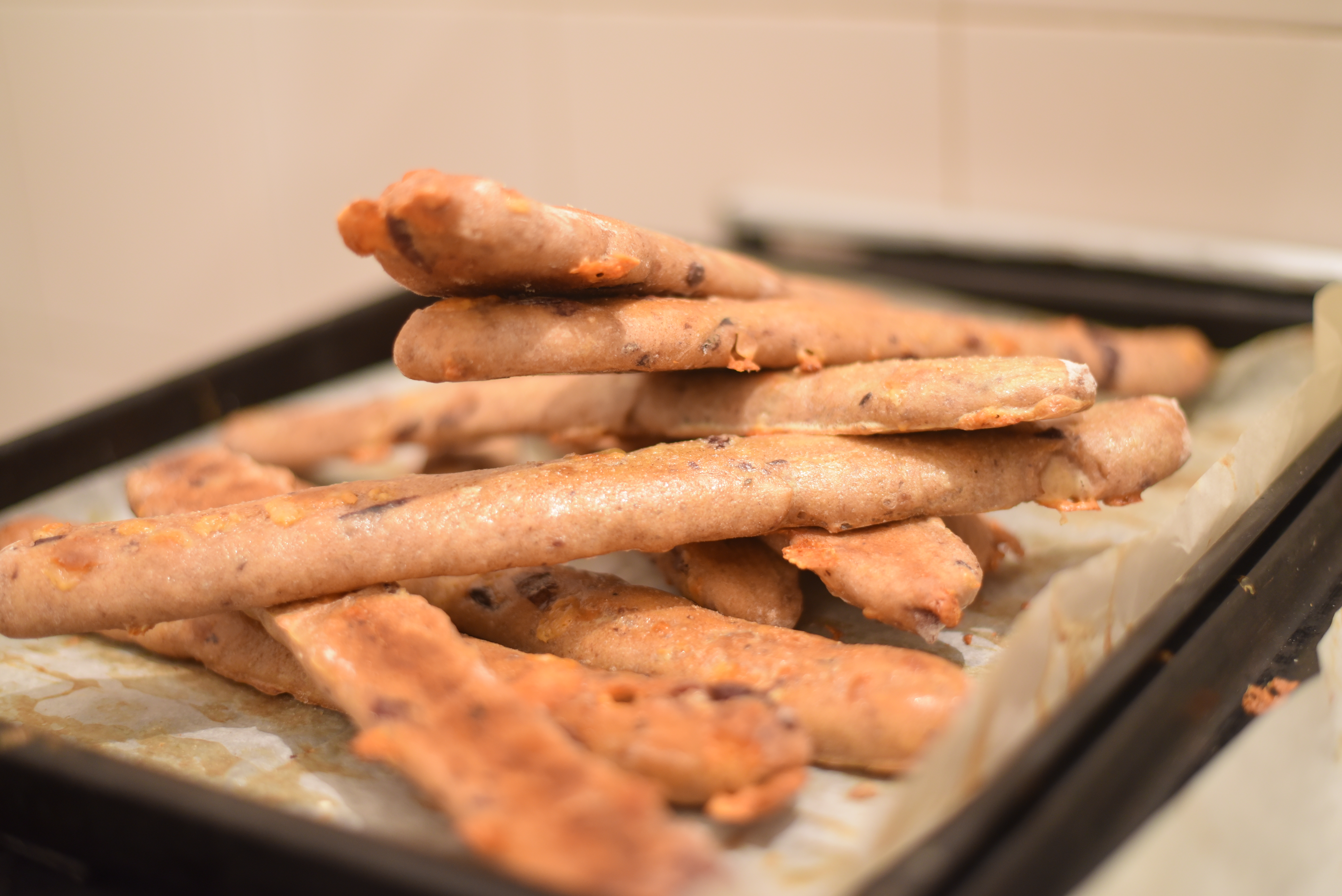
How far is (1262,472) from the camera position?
1109 millimetres

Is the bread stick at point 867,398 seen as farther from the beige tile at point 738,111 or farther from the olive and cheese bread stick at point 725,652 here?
the beige tile at point 738,111

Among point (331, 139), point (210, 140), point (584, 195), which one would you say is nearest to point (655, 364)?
point (584, 195)

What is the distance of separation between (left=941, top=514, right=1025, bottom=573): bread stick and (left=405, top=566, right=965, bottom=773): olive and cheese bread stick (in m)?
0.20

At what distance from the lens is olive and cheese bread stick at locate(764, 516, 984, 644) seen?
3.18ft

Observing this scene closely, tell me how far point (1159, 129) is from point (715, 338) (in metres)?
1.15

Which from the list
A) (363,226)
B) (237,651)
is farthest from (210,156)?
(363,226)

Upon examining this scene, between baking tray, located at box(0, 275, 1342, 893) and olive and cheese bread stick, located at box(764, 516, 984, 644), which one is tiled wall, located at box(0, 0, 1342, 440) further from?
olive and cheese bread stick, located at box(764, 516, 984, 644)

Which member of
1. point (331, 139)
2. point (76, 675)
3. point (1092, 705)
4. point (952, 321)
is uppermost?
point (331, 139)

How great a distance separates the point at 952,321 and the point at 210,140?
2499 mm

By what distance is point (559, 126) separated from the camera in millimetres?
2648

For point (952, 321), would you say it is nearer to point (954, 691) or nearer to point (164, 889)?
point (954, 691)

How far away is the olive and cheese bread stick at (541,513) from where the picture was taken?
0.99 metres

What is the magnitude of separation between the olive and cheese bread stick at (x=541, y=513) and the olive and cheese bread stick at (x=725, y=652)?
82mm

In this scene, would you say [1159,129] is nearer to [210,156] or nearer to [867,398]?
[867,398]
